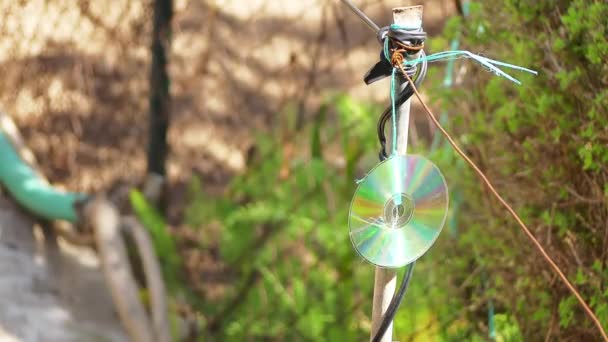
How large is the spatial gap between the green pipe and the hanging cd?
2815 millimetres

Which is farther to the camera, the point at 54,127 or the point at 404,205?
the point at 54,127

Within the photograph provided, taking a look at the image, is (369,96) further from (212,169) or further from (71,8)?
(71,8)

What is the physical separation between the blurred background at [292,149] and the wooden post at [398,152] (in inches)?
26.8

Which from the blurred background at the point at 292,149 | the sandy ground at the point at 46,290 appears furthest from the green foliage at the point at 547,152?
the sandy ground at the point at 46,290

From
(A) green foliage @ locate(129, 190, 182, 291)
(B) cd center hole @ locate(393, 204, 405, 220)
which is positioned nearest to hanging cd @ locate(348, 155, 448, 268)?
(B) cd center hole @ locate(393, 204, 405, 220)

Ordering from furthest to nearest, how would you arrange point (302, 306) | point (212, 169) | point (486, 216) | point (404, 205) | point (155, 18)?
1. point (212, 169)
2. point (155, 18)
3. point (302, 306)
4. point (486, 216)
5. point (404, 205)

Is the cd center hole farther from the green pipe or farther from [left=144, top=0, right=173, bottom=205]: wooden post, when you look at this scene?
the green pipe

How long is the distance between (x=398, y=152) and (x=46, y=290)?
9.26 ft

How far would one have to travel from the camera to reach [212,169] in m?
4.30

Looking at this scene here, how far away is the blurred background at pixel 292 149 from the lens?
2.19 metres

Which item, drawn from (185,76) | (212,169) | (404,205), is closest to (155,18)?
(185,76)

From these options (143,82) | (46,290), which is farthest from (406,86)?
(143,82)

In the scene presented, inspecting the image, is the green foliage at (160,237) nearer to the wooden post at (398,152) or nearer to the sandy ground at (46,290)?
the sandy ground at (46,290)

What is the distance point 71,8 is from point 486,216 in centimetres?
240
